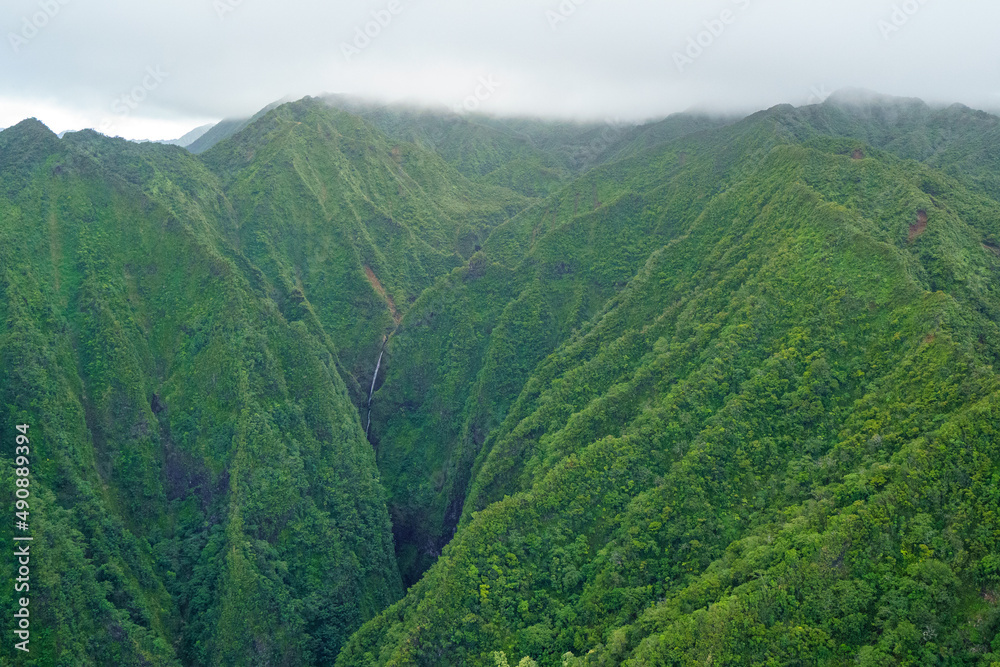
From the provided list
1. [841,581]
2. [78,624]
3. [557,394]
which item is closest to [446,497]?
[557,394]

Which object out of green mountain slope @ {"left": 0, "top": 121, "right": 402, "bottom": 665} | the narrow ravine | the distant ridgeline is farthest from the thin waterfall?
green mountain slope @ {"left": 0, "top": 121, "right": 402, "bottom": 665}

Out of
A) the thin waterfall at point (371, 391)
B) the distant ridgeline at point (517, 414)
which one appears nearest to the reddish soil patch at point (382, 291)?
the distant ridgeline at point (517, 414)

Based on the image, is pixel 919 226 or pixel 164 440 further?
pixel 164 440

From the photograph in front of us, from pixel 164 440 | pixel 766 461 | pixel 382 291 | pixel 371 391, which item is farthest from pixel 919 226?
pixel 164 440

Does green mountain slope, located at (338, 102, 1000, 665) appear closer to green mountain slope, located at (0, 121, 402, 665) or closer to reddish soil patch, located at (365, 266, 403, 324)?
green mountain slope, located at (0, 121, 402, 665)

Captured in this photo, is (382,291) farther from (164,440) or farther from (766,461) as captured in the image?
(766,461)

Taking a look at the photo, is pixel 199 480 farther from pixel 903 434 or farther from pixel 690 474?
pixel 903 434
